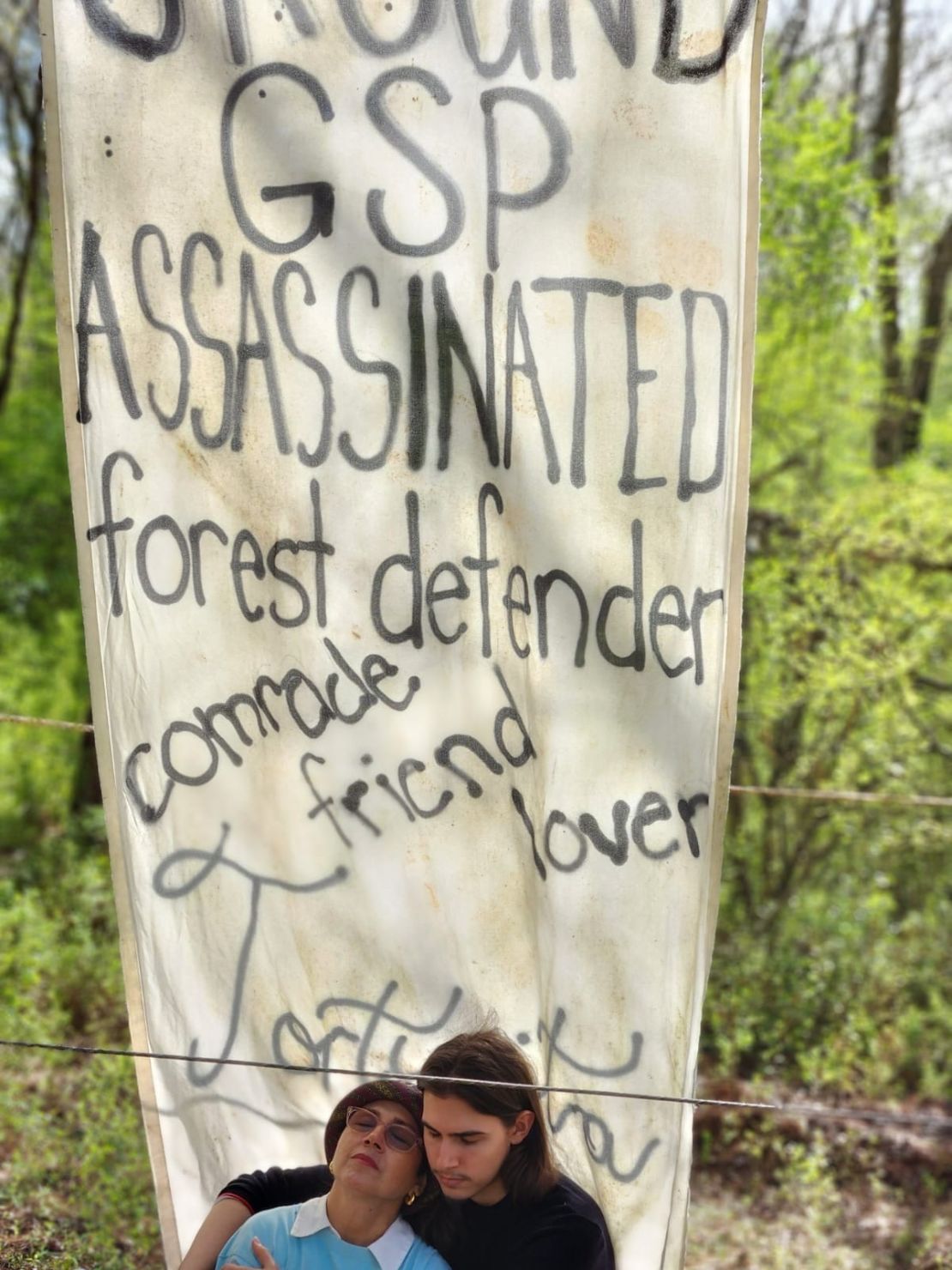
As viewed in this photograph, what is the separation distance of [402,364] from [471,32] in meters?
0.51

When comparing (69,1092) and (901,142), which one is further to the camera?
(901,142)

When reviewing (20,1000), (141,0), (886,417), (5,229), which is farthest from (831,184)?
(5,229)

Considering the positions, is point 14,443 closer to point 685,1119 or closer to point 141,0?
point 141,0

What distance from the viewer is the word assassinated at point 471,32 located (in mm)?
1851

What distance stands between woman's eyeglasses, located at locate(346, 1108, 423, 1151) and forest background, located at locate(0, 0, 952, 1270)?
1428 mm

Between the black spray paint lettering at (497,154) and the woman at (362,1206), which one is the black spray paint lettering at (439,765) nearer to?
the woman at (362,1206)

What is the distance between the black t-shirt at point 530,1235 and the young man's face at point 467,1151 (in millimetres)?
23

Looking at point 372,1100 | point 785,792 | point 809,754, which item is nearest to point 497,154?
point 372,1100

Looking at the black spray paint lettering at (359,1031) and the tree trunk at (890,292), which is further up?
the tree trunk at (890,292)

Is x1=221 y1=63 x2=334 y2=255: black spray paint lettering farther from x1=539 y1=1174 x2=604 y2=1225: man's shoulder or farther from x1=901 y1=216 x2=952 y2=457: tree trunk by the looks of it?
x1=901 y1=216 x2=952 y2=457: tree trunk

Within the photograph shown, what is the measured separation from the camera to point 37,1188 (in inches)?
137

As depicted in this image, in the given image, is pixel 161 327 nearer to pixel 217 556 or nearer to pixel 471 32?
pixel 217 556

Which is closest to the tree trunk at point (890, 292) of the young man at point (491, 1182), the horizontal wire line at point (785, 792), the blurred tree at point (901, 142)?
the blurred tree at point (901, 142)

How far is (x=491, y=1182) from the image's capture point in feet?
6.44
